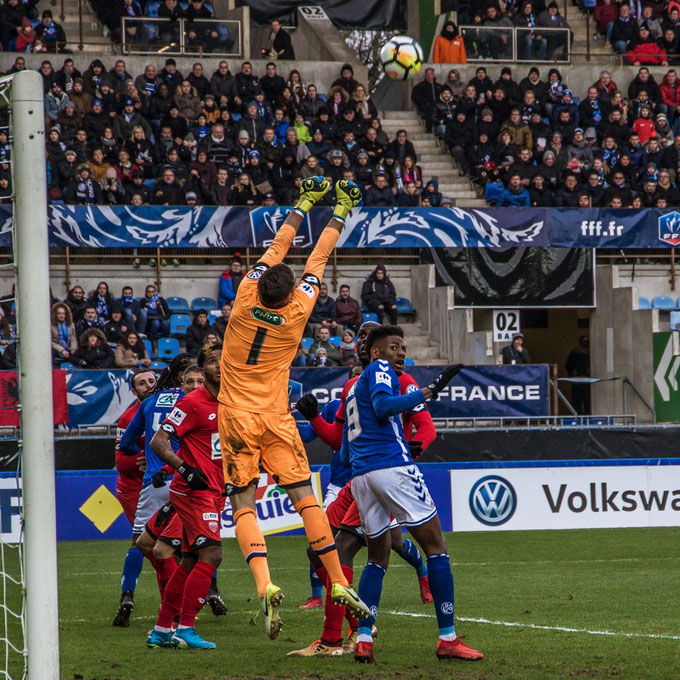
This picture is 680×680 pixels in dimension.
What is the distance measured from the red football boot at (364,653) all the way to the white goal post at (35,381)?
2257 mm

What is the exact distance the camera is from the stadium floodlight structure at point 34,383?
17.3 ft

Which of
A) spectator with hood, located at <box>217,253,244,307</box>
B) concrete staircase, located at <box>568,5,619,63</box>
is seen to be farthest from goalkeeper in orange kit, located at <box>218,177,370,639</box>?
concrete staircase, located at <box>568,5,619,63</box>

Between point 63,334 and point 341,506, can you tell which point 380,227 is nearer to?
point 63,334

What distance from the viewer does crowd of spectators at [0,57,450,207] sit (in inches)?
876

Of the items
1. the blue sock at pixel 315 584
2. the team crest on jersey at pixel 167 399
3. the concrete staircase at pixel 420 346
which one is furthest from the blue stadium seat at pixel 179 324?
the team crest on jersey at pixel 167 399

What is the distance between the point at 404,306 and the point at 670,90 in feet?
30.5

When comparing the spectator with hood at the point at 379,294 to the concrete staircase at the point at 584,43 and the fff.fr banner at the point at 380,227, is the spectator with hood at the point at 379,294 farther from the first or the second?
the concrete staircase at the point at 584,43

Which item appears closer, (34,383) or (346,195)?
(34,383)

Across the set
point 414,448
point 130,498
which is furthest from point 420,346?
point 414,448

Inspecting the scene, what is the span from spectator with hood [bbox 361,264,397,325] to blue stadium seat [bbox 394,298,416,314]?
3.60 ft

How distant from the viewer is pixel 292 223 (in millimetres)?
7328

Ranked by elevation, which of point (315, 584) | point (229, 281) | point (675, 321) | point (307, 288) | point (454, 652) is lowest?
point (315, 584)

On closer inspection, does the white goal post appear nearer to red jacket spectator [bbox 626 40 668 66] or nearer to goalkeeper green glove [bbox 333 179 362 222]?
goalkeeper green glove [bbox 333 179 362 222]

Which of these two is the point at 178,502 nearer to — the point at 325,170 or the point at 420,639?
the point at 420,639
